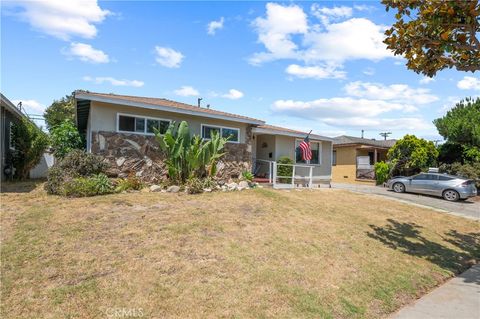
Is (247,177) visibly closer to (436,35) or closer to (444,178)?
(436,35)

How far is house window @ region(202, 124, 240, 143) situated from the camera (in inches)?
590

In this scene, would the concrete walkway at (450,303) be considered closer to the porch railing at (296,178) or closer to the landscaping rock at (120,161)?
the porch railing at (296,178)

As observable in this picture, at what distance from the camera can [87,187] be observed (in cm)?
976

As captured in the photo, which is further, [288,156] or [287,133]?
[288,156]

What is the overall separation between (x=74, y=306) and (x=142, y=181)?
8.90 meters

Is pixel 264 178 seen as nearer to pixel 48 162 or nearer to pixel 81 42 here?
pixel 81 42

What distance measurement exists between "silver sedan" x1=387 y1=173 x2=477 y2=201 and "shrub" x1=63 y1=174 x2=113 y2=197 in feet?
58.3

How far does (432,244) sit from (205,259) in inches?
281

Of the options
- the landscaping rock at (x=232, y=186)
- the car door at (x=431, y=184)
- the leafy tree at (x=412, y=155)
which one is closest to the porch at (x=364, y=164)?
the leafy tree at (x=412, y=155)

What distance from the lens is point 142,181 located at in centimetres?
1270

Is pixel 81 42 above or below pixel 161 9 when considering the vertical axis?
below

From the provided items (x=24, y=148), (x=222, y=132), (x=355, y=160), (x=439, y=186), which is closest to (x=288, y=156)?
(x=222, y=132)

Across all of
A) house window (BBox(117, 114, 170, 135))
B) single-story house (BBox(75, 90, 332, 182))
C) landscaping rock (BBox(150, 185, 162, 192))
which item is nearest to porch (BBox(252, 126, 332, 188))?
single-story house (BBox(75, 90, 332, 182))

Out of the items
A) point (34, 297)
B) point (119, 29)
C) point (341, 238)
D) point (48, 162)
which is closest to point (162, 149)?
point (119, 29)
